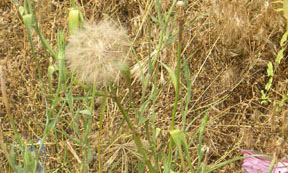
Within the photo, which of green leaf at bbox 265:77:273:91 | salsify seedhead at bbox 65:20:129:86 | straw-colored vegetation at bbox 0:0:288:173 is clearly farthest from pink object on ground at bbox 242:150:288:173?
salsify seedhead at bbox 65:20:129:86

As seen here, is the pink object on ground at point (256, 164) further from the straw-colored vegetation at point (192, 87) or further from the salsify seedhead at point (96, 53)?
the salsify seedhead at point (96, 53)

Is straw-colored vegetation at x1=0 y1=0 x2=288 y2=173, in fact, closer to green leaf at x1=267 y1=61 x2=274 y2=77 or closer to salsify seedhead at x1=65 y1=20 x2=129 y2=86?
green leaf at x1=267 y1=61 x2=274 y2=77

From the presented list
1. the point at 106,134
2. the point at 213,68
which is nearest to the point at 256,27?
the point at 213,68

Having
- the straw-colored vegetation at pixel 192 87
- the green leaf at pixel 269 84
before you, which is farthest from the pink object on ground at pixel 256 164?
the green leaf at pixel 269 84

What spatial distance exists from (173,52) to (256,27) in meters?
0.33

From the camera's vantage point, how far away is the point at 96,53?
996mm

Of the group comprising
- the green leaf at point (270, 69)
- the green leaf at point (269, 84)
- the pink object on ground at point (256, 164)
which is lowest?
the pink object on ground at point (256, 164)

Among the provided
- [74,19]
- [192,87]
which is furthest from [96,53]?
[192,87]

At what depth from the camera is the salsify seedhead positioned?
0.99 metres

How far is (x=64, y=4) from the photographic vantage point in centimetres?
195

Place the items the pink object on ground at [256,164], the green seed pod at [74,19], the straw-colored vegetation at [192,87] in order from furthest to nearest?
the straw-colored vegetation at [192,87], the pink object on ground at [256,164], the green seed pod at [74,19]

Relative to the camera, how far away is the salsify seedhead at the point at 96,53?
0.99m

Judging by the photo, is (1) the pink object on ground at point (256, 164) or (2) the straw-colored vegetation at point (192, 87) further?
(2) the straw-colored vegetation at point (192, 87)

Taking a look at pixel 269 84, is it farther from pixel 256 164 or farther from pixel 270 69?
pixel 256 164
